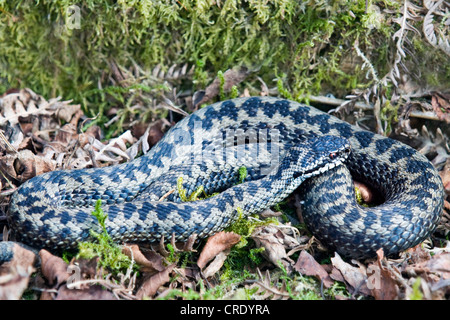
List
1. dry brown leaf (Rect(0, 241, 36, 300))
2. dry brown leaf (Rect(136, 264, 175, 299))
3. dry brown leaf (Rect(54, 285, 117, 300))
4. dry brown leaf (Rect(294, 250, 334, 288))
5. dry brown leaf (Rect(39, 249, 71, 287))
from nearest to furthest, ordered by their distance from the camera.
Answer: dry brown leaf (Rect(0, 241, 36, 300)) → dry brown leaf (Rect(54, 285, 117, 300)) → dry brown leaf (Rect(39, 249, 71, 287)) → dry brown leaf (Rect(136, 264, 175, 299)) → dry brown leaf (Rect(294, 250, 334, 288))

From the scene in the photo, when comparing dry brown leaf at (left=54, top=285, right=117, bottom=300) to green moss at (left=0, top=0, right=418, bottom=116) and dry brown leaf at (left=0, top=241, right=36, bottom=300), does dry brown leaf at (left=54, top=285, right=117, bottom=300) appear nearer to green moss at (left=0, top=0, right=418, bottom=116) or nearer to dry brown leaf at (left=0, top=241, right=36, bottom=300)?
dry brown leaf at (left=0, top=241, right=36, bottom=300)

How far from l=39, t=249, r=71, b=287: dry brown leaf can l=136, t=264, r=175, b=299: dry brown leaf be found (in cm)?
71

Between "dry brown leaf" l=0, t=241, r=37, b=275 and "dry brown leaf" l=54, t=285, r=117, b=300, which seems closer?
"dry brown leaf" l=54, t=285, r=117, b=300

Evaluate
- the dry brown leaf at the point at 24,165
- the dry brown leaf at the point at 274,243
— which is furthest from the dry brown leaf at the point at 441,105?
the dry brown leaf at the point at 24,165

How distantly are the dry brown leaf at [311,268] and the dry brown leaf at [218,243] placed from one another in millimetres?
712

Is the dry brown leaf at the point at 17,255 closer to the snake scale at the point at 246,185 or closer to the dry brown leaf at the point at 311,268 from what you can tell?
the snake scale at the point at 246,185

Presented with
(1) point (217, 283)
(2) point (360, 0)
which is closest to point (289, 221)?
(1) point (217, 283)

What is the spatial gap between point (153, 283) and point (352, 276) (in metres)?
2.05

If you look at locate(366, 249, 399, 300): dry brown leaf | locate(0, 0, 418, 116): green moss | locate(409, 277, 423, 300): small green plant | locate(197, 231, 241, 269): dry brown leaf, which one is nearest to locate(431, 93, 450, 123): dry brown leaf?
locate(0, 0, 418, 116): green moss

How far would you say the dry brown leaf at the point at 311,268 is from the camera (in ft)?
14.4

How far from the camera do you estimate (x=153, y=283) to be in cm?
419

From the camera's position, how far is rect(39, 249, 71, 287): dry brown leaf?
13.0ft

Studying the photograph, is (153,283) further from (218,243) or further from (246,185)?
(246,185)

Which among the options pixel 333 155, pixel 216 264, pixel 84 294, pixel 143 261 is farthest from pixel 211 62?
pixel 84 294
